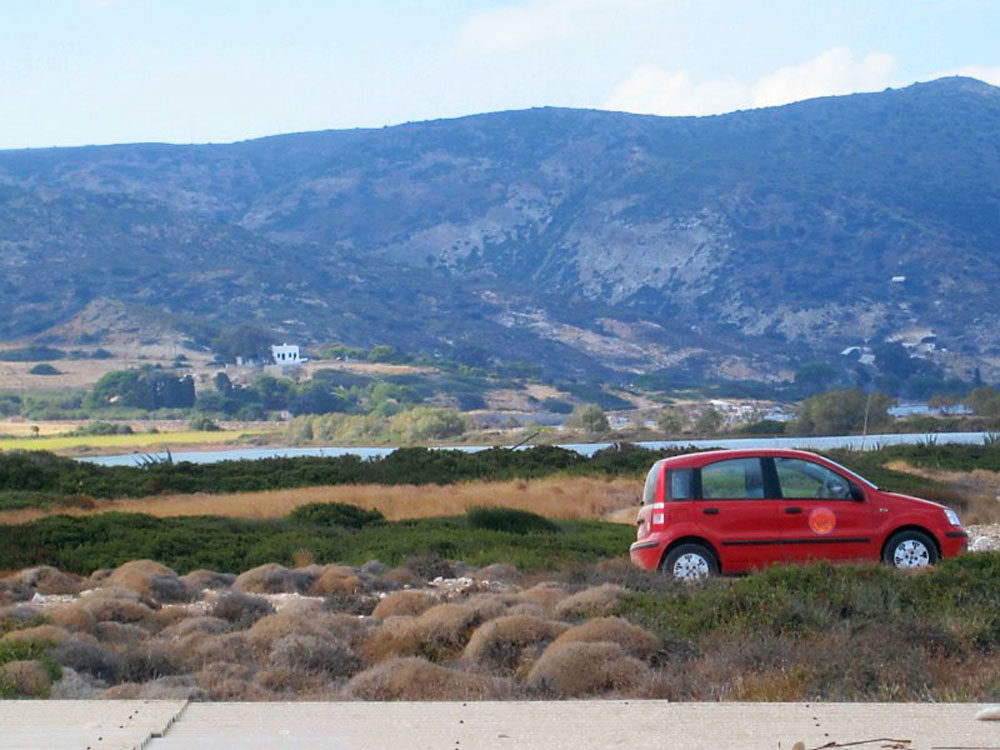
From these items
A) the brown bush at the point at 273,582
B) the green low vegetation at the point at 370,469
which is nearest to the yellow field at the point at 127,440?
the green low vegetation at the point at 370,469

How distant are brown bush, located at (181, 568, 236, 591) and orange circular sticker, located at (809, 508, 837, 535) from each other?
6.84 meters

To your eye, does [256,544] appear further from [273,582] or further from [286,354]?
[286,354]

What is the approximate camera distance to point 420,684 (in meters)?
9.25

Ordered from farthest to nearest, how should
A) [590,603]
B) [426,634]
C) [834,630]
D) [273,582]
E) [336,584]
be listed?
[273,582], [336,584], [590,603], [426,634], [834,630]

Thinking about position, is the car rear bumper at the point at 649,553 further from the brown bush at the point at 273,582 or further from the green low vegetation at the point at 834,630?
the brown bush at the point at 273,582

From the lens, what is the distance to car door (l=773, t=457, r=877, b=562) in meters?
14.7

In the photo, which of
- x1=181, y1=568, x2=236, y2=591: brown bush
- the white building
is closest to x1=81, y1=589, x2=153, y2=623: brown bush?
x1=181, y1=568, x2=236, y2=591: brown bush

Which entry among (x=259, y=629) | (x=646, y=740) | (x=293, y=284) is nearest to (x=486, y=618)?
(x=259, y=629)

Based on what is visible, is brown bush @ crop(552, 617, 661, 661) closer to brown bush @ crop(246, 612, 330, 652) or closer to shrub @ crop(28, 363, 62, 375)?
brown bush @ crop(246, 612, 330, 652)

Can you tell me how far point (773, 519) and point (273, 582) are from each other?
5732 mm

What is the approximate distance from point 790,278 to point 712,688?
629 ft

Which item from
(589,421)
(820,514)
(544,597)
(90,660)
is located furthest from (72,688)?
(589,421)

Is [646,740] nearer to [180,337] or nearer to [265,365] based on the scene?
[265,365]

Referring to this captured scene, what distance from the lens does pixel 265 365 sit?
136 metres
